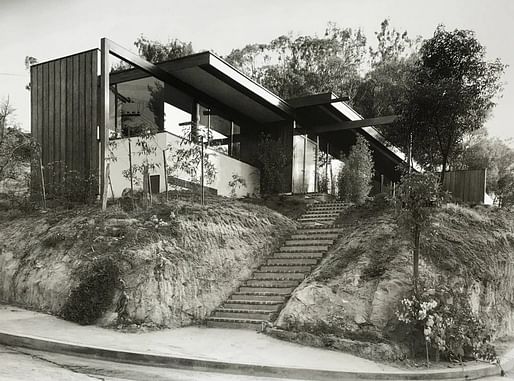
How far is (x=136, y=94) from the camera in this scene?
50.0ft

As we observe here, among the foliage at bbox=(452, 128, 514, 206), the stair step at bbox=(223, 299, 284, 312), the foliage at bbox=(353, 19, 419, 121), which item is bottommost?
the stair step at bbox=(223, 299, 284, 312)

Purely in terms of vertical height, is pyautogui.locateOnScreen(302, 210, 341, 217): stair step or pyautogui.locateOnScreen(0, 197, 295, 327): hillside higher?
pyautogui.locateOnScreen(302, 210, 341, 217): stair step

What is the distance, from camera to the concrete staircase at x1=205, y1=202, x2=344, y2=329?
31.1 ft

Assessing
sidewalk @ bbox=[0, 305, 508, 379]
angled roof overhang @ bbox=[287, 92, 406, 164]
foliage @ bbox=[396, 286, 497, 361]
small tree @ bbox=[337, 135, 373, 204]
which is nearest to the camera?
sidewalk @ bbox=[0, 305, 508, 379]

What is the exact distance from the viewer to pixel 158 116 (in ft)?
49.5

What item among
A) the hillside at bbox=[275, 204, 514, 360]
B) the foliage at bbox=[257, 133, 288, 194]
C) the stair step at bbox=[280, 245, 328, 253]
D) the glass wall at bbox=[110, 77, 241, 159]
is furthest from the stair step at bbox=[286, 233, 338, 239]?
the foliage at bbox=[257, 133, 288, 194]

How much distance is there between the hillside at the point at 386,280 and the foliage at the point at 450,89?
392 centimetres

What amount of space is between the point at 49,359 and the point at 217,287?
12.8 ft

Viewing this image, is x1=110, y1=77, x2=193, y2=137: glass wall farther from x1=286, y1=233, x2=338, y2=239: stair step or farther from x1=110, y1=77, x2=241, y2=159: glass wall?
x1=286, y1=233, x2=338, y2=239: stair step

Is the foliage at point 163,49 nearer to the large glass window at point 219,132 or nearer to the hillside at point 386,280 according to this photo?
the large glass window at point 219,132

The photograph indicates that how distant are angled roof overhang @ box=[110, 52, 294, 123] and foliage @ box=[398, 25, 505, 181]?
4520mm

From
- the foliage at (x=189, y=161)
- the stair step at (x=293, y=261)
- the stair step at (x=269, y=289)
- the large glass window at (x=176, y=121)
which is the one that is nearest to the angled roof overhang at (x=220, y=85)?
the large glass window at (x=176, y=121)

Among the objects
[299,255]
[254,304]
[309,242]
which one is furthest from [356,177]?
[254,304]

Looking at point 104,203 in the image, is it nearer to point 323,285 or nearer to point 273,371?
point 323,285
